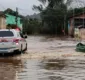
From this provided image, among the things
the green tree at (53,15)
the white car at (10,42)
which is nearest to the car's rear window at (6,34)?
the white car at (10,42)

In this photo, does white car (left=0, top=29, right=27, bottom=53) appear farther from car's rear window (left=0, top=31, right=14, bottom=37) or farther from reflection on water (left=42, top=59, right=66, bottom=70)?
reflection on water (left=42, top=59, right=66, bottom=70)

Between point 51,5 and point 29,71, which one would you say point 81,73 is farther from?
point 51,5

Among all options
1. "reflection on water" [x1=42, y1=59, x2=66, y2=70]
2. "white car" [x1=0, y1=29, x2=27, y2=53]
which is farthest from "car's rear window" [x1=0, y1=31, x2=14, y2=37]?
"reflection on water" [x1=42, y1=59, x2=66, y2=70]

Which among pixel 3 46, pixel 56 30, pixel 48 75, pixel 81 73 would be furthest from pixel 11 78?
pixel 56 30

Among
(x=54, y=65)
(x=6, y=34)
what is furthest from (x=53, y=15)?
(x=54, y=65)

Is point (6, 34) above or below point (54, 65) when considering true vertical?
above

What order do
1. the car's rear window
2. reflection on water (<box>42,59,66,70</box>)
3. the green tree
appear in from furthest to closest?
1. the green tree
2. the car's rear window
3. reflection on water (<box>42,59,66,70</box>)

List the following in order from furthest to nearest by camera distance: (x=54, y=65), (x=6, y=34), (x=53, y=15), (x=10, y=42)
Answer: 1. (x=53, y=15)
2. (x=6, y=34)
3. (x=10, y=42)
4. (x=54, y=65)

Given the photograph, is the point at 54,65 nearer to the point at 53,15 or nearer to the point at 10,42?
the point at 10,42

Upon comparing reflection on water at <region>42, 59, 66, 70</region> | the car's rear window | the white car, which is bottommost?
reflection on water at <region>42, 59, 66, 70</region>

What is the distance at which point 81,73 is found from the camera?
497 inches

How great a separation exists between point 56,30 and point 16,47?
70505mm

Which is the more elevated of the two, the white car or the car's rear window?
the car's rear window

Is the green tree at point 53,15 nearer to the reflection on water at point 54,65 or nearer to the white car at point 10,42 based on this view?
the white car at point 10,42
